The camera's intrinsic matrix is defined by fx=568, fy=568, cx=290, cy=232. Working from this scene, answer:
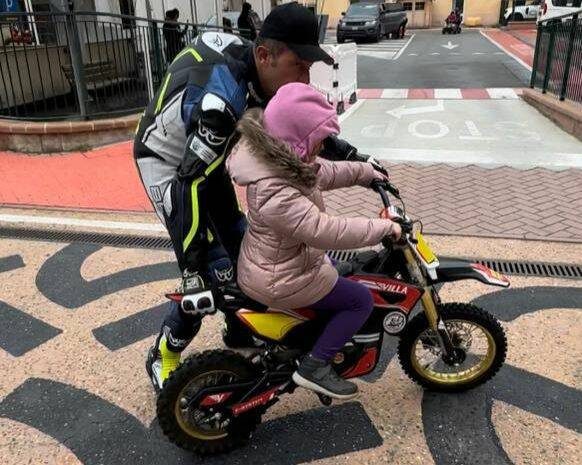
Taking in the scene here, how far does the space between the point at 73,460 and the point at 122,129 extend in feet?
19.1

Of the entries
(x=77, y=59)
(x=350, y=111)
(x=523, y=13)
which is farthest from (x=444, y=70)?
(x=523, y=13)

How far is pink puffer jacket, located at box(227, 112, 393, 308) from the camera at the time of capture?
1.97m

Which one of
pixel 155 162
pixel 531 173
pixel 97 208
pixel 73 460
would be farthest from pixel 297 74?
pixel 531 173

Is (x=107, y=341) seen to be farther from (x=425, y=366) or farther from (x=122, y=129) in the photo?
(x=122, y=129)

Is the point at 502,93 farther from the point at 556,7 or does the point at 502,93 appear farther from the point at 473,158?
the point at 556,7

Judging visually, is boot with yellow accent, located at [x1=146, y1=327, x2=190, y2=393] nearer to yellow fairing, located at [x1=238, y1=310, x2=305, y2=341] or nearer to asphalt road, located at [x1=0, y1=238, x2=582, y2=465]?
asphalt road, located at [x1=0, y1=238, x2=582, y2=465]

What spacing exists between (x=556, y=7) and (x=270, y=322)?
1655 cm

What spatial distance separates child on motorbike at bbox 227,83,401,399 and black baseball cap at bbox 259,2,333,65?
0.55 feet

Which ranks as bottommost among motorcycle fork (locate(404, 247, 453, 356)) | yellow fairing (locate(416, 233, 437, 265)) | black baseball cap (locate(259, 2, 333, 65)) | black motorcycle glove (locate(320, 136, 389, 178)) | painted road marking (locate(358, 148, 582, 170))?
painted road marking (locate(358, 148, 582, 170))

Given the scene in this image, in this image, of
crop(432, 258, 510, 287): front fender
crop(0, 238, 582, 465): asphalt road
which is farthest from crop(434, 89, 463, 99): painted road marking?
crop(432, 258, 510, 287): front fender

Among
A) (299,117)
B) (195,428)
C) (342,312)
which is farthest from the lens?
(195,428)

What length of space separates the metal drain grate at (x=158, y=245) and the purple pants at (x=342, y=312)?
63.6 inches

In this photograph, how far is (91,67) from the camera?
7.83 m

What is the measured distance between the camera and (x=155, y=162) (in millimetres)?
2354
